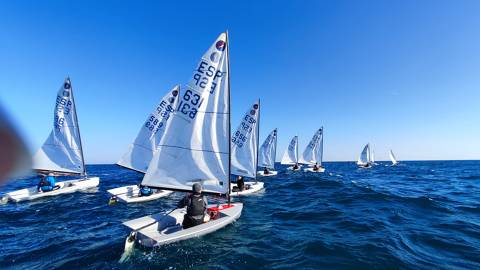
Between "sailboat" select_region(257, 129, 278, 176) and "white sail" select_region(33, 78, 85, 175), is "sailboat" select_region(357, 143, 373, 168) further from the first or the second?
"white sail" select_region(33, 78, 85, 175)

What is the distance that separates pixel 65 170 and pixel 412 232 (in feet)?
86.5

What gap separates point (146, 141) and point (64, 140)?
7.75 m

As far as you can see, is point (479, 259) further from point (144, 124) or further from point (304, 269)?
point (144, 124)

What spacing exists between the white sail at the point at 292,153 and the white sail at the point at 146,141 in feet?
113

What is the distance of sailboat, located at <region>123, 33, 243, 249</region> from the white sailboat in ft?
39.2

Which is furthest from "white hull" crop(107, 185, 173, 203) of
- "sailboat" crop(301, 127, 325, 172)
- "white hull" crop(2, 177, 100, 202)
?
"sailboat" crop(301, 127, 325, 172)

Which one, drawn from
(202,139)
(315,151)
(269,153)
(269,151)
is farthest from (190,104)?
(315,151)

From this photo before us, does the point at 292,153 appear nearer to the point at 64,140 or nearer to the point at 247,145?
the point at 247,145

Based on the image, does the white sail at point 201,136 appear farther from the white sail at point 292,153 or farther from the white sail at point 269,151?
the white sail at point 292,153

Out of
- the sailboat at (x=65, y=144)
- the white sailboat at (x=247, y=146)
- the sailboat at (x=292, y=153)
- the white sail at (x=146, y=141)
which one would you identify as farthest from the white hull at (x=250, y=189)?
the sailboat at (x=292, y=153)

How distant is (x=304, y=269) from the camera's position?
7809 mm

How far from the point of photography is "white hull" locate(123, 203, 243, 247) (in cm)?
935

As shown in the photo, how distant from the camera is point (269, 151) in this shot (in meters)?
40.8

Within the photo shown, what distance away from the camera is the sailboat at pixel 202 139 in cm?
1241
